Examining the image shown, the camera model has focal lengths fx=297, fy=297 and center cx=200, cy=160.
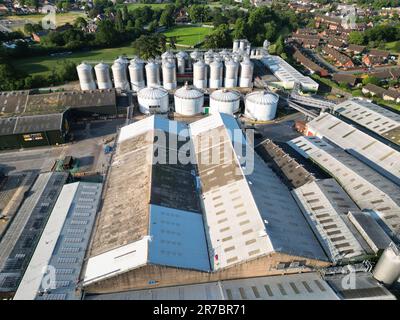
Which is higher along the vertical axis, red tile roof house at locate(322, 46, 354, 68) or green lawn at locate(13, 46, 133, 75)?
red tile roof house at locate(322, 46, 354, 68)

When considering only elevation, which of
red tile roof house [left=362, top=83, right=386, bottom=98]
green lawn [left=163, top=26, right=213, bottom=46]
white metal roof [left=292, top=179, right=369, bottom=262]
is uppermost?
white metal roof [left=292, top=179, right=369, bottom=262]

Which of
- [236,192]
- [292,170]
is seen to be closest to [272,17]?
[292,170]

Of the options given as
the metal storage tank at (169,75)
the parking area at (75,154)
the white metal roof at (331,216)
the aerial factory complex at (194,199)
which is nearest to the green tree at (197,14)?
the metal storage tank at (169,75)

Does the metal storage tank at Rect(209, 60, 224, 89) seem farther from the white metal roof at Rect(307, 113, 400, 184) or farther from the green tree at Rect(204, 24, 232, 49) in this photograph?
the green tree at Rect(204, 24, 232, 49)

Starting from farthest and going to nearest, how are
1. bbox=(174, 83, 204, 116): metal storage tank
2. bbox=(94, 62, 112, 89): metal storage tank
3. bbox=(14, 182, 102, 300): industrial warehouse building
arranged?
1. bbox=(94, 62, 112, 89): metal storage tank
2. bbox=(174, 83, 204, 116): metal storage tank
3. bbox=(14, 182, 102, 300): industrial warehouse building

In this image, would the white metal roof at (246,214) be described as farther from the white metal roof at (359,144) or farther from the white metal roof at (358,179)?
the white metal roof at (359,144)

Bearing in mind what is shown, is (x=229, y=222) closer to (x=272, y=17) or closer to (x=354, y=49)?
(x=354, y=49)

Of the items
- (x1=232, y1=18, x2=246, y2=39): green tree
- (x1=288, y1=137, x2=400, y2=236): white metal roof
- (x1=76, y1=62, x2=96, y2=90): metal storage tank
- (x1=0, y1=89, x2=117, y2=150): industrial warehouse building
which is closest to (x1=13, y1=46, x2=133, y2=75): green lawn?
(x1=76, y1=62, x2=96, y2=90): metal storage tank

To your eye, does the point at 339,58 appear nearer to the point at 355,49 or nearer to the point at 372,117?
the point at 355,49
